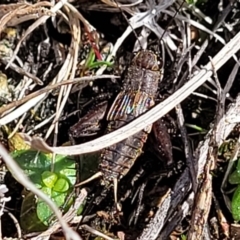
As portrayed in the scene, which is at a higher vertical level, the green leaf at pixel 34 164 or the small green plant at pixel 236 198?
the green leaf at pixel 34 164

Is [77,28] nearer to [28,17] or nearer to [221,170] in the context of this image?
[28,17]

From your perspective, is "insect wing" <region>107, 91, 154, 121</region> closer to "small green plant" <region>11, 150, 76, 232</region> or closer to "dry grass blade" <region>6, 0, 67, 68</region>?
"small green plant" <region>11, 150, 76, 232</region>

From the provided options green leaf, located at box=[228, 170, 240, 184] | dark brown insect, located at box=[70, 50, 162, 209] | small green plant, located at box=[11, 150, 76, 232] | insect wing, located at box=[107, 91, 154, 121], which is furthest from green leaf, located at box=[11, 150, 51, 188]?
green leaf, located at box=[228, 170, 240, 184]

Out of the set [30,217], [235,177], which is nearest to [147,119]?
[235,177]

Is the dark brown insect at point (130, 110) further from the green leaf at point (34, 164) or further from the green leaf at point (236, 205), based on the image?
the green leaf at point (236, 205)

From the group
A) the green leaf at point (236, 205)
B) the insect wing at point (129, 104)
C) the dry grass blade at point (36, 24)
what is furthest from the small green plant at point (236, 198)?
the dry grass blade at point (36, 24)
